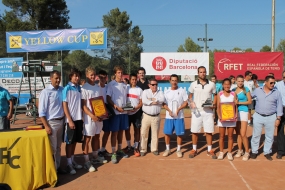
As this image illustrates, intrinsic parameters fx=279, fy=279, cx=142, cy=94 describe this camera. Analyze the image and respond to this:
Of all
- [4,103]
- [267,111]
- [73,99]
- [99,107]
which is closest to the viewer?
[73,99]

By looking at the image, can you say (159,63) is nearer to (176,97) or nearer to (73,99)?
(176,97)

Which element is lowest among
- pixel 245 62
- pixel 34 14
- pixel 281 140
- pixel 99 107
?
pixel 281 140

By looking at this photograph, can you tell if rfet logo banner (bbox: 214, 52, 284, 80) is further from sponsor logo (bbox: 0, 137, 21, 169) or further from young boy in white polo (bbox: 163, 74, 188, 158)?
sponsor logo (bbox: 0, 137, 21, 169)

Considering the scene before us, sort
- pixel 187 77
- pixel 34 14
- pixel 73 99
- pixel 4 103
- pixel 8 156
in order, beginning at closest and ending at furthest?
pixel 8 156 < pixel 73 99 < pixel 4 103 < pixel 187 77 < pixel 34 14

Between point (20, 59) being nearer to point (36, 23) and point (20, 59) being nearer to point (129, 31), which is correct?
point (129, 31)

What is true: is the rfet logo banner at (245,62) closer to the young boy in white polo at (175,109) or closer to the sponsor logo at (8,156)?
the young boy in white polo at (175,109)

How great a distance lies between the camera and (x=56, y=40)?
1361cm

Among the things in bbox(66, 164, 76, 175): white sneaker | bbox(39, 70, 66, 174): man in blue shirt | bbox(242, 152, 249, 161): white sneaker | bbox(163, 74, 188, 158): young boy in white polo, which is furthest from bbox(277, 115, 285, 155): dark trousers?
bbox(39, 70, 66, 174): man in blue shirt

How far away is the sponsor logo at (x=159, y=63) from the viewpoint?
13.2 metres

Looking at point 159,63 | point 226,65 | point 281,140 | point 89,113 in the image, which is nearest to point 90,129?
point 89,113

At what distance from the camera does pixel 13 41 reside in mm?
13805

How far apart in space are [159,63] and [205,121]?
23.8 ft

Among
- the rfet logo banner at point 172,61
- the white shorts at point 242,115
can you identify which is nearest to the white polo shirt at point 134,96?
the white shorts at point 242,115

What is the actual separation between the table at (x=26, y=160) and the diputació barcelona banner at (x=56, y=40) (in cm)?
891
